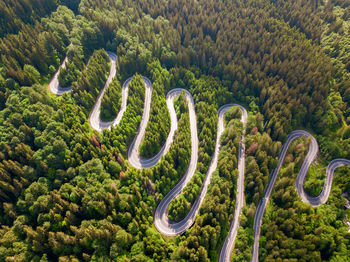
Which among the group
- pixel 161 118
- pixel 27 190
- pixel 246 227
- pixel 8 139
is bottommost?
pixel 27 190

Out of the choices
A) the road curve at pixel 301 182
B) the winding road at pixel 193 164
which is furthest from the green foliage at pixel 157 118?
the road curve at pixel 301 182

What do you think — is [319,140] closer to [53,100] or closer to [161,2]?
[53,100]

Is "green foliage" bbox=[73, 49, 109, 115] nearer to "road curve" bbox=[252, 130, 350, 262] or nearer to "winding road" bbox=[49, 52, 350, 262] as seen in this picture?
"winding road" bbox=[49, 52, 350, 262]

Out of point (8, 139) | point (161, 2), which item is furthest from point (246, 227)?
point (161, 2)

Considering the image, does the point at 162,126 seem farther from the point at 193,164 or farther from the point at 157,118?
the point at 193,164

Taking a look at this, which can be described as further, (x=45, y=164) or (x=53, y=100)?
(x=53, y=100)

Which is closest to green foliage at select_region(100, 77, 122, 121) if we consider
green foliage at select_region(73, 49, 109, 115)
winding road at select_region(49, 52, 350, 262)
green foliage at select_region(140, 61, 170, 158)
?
winding road at select_region(49, 52, 350, 262)

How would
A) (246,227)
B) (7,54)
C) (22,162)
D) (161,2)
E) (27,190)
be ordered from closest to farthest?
(27,190), (22,162), (246,227), (7,54), (161,2)
